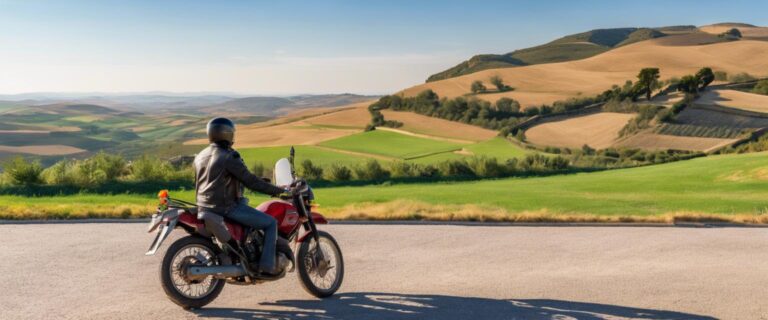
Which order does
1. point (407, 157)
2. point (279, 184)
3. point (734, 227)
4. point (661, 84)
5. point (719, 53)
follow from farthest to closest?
point (719, 53)
point (661, 84)
point (407, 157)
point (734, 227)
point (279, 184)

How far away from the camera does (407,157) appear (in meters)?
50.5

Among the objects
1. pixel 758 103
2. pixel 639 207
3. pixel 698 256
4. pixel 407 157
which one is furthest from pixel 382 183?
pixel 758 103

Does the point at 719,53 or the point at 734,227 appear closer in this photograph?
the point at 734,227

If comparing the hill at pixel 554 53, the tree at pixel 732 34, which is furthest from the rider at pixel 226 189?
the tree at pixel 732 34

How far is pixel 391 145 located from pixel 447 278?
51566 millimetres

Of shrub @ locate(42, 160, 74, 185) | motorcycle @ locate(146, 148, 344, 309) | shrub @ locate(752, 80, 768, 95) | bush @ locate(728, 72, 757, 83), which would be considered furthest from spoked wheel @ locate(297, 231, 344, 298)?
bush @ locate(728, 72, 757, 83)

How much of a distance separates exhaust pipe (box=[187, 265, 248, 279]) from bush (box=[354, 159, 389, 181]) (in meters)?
25.8

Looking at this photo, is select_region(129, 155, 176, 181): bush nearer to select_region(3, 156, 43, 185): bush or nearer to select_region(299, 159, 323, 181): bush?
select_region(3, 156, 43, 185): bush

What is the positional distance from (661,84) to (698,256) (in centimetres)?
7005

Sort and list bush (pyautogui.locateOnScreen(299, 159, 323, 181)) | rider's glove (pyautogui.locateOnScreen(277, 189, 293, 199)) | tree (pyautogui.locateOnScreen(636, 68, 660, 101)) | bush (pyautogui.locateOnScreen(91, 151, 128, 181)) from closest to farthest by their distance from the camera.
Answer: rider's glove (pyautogui.locateOnScreen(277, 189, 293, 199)), bush (pyautogui.locateOnScreen(91, 151, 128, 181)), bush (pyautogui.locateOnScreen(299, 159, 323, 181)), tree (pyautogui.locateOnScreen(636, 68, 660, 101))

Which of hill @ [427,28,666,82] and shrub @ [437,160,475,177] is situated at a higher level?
hill @ [427,28,666,82]

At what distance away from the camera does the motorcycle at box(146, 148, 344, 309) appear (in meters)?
6.67

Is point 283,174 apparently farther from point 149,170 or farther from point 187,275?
point 149,170

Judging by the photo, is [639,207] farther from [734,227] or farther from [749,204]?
[734,227]
